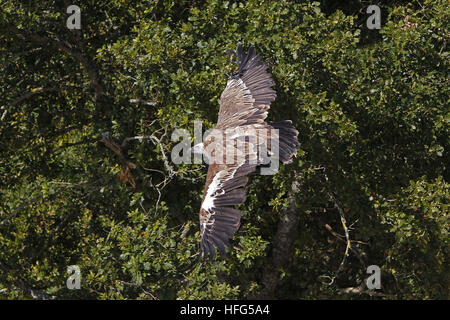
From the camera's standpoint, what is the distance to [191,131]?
658 centimetres

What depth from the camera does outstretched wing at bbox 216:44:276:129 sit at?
20.9 feet

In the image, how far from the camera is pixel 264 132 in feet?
20.7

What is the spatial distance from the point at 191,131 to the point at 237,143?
68cm

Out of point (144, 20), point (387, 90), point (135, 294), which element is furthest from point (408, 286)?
point (144, 20)

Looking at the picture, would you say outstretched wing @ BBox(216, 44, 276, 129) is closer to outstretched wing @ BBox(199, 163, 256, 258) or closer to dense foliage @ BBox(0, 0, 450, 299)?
dense foliage @ BBox(0, 0, 450, 299)

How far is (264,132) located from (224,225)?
1260 millimetres

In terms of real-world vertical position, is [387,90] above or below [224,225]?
above

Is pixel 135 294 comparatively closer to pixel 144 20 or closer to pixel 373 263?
pixel 144 20

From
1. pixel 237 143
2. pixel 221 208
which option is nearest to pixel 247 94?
pixel 237 143

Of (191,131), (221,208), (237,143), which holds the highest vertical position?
(191,131)

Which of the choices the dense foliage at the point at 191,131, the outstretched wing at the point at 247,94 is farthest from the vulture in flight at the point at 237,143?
the dense foliage at the point at 191,131

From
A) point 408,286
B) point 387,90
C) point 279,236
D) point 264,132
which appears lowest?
point 408,286

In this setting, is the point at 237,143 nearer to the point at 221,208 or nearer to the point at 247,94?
the point at 247,94

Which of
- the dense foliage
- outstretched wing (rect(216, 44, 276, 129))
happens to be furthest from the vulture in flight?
the dense foliage
